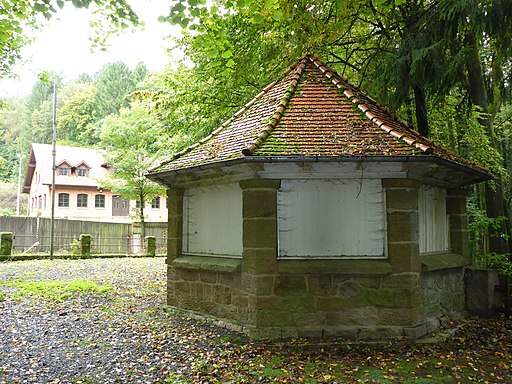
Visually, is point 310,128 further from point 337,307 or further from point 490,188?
point 490,188

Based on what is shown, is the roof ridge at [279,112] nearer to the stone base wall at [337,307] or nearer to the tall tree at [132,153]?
the stone base wall at [337,307]

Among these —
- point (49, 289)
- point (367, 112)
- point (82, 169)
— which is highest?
point (82, 169)

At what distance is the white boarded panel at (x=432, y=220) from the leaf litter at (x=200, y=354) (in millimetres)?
1497

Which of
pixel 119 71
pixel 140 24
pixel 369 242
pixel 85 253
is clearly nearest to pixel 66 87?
pixel 119 71

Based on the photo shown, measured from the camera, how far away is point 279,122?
7.27 m

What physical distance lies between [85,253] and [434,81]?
1783 centimetres

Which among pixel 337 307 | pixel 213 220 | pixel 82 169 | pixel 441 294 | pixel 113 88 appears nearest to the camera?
pixel 337 307

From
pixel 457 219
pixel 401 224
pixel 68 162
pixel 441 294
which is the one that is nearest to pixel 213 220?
pixel 401 224

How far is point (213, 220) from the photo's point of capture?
26.0ft

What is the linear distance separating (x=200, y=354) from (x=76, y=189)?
32.5m

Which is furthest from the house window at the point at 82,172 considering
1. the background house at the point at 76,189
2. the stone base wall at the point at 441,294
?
the stone base wall at the point at 441,294

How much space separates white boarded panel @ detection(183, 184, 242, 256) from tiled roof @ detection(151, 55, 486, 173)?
761 millimetres

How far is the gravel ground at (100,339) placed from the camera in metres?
5.35

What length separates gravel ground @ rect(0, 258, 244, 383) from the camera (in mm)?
5352
